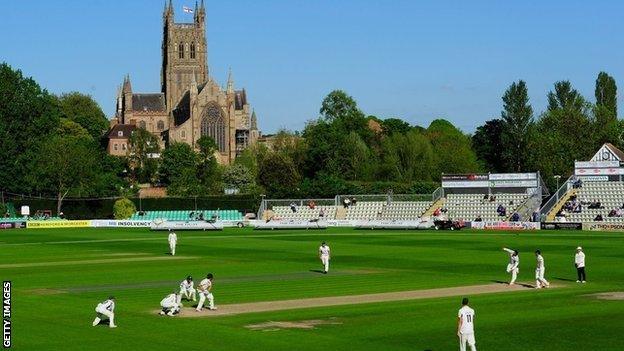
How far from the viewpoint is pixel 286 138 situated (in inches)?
6299

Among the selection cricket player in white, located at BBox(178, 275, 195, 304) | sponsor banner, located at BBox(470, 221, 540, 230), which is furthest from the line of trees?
cricket player in white, located at BBox(178, 275, 195, 304)

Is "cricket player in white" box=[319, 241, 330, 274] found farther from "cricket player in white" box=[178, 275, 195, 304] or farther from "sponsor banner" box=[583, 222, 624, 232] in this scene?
"sponsor banner" box=[583, 222, 624, 232]

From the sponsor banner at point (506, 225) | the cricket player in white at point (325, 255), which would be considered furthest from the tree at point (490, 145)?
the cricket player in white at point (325, 255)

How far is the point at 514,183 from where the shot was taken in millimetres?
103812

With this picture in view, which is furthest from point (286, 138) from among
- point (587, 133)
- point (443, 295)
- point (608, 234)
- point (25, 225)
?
point (443, 295)

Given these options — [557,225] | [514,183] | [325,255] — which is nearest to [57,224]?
[514,183]

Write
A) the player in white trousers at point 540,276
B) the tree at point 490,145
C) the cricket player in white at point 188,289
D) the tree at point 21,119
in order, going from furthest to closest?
the tree at point 490,145
the tree at point 21,119
the player in white trousers at point 540,276
the cricket player in white at point 188,289

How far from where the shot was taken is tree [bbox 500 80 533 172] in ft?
521

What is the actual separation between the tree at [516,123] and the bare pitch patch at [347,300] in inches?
4711

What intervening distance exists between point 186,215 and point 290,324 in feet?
294

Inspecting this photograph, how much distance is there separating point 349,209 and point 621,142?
46.9m

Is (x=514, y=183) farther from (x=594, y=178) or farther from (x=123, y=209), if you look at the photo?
(x=123, y=209)

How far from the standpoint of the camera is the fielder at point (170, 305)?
32844 millimetres

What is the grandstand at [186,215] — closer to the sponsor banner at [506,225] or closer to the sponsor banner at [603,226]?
the sponsor banner at [506,225]
